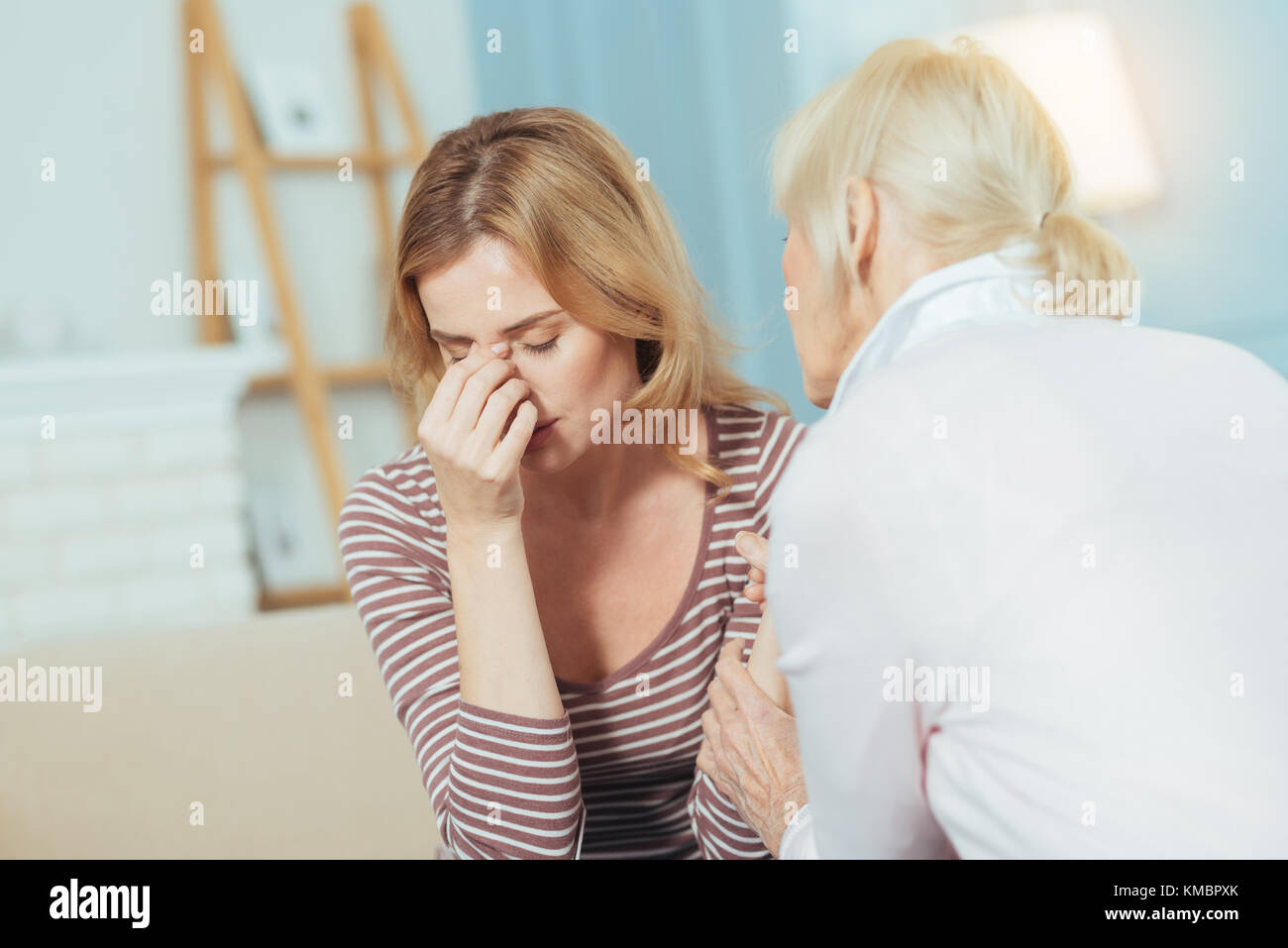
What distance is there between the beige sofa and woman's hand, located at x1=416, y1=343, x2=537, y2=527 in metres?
0.42

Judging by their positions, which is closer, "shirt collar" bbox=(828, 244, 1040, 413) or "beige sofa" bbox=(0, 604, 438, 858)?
"shirt collar" bbox=(828, 244, 1040, 413)

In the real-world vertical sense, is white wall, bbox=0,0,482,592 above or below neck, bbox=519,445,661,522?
above

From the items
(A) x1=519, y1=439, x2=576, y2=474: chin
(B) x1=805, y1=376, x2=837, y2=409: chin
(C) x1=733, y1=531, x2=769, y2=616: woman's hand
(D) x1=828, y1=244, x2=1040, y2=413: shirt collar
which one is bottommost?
(C) x1=733, y1=531, x2=769, y2=616: woman's hand

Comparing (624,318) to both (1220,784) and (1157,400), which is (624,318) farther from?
(1220,784)

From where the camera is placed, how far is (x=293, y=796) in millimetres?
1284

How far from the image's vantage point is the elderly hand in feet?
2.96

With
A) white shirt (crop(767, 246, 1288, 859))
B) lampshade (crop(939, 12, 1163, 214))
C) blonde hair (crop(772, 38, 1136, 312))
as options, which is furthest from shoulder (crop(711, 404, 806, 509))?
lampshade (crop(939, 12, 1163, 214))

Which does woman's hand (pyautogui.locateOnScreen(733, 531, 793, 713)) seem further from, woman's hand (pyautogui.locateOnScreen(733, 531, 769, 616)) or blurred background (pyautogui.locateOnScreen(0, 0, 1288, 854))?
blurred background (pyautogui.locateOnScreen(0, 0, 1288, 854))

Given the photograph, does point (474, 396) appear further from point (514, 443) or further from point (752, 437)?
point (752, 437)

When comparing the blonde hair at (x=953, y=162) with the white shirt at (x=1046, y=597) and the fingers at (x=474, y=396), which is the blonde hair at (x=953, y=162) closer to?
the white shirt at (x=1046, y=597)

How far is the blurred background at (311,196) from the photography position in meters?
2.23

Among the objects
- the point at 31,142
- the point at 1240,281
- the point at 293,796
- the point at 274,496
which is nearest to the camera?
the point at 293,796
